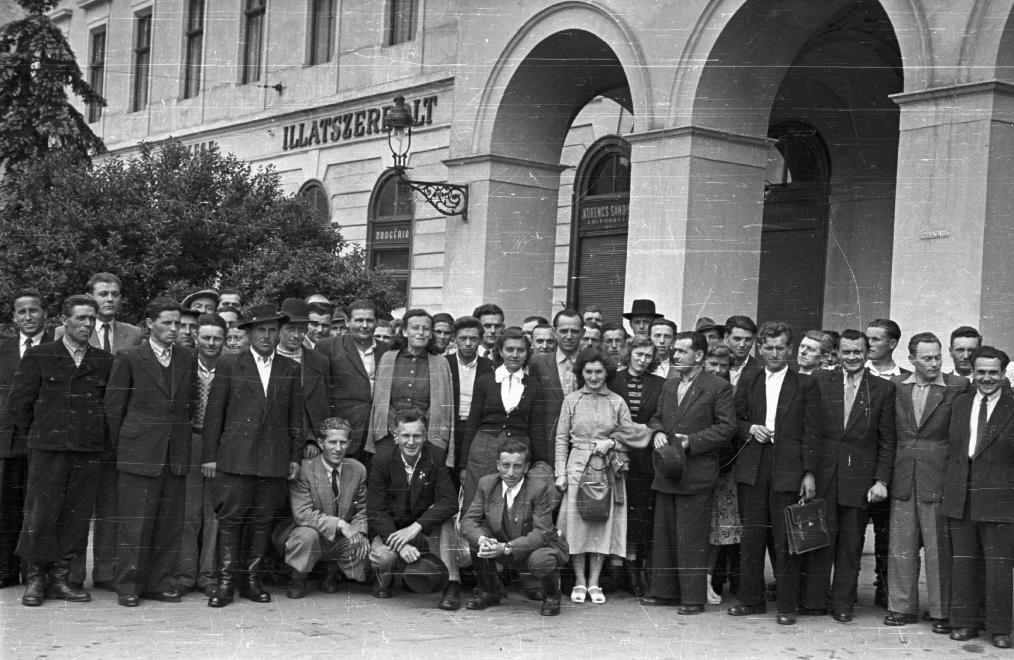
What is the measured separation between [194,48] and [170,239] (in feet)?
42.7

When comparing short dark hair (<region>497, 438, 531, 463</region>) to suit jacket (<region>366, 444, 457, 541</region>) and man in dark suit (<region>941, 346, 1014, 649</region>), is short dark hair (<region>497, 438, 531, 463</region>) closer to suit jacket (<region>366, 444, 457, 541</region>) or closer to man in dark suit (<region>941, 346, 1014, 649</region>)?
suit jacket (<region>366, 444, 457, 541</region>)

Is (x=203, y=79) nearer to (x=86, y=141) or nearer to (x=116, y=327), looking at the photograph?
(x=86, y=141)

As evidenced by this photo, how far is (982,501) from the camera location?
704cm

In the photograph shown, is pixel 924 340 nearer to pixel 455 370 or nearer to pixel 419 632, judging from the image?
pixel 455 370

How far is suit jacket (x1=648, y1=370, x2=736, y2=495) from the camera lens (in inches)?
305

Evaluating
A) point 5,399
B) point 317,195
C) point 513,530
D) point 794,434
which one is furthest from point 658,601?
point 317,195

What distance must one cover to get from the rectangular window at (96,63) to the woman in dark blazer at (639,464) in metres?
22.4

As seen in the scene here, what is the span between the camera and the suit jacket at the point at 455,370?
28.0 ft

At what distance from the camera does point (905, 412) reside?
25.1 ft

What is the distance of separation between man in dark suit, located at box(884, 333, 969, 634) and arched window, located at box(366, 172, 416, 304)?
12.5m

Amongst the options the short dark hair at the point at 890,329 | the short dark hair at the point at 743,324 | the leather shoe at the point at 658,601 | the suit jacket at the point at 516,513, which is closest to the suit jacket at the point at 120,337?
the suit jacket at the point at 516,513

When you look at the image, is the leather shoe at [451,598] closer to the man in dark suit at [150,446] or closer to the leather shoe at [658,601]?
the leather shoe at [658,601]

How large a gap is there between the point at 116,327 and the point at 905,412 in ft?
17.7

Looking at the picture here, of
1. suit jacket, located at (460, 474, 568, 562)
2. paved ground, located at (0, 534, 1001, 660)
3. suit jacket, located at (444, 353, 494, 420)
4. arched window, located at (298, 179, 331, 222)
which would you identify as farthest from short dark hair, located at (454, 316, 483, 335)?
arched window, located at (298, 179, 331, 222)
